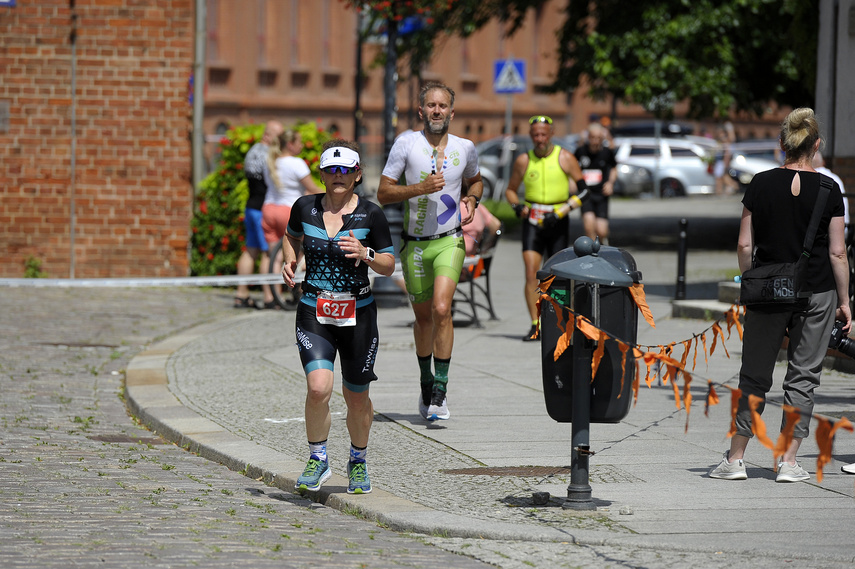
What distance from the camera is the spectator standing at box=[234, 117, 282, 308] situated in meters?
13.9

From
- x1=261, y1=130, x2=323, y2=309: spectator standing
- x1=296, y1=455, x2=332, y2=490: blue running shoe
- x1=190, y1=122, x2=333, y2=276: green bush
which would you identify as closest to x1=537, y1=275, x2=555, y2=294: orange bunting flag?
x1=296, y1=455, x2=332, y2=490: blue running shoe

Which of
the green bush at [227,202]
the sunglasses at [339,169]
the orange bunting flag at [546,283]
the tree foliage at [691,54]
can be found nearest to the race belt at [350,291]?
the sunglasses at [339,169]

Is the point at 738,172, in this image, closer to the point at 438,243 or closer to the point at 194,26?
the point at 194,26

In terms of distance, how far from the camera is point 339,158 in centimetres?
637

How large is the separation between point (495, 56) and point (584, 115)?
23.2ft

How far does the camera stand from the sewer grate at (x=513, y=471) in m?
6.72

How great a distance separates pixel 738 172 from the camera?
119ft

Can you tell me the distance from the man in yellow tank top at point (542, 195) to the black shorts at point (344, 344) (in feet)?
16.7

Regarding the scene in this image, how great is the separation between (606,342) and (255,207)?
8575 mm

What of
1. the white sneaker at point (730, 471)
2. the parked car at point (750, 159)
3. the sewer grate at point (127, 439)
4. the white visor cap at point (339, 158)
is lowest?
the sewer grate at point (127, 439)

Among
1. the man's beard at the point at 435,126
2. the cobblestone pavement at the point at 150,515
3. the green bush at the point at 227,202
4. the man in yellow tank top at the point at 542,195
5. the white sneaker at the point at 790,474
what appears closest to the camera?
the cobblestone pavement at the point at 150,515

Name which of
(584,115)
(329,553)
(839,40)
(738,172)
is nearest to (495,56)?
(584,115)

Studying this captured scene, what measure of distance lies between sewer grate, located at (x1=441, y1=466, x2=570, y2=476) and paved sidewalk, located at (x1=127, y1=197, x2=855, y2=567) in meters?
0.01

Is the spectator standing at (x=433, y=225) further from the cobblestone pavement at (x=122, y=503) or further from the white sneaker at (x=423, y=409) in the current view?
the cobblestone pavement at (x=122, y=503)
